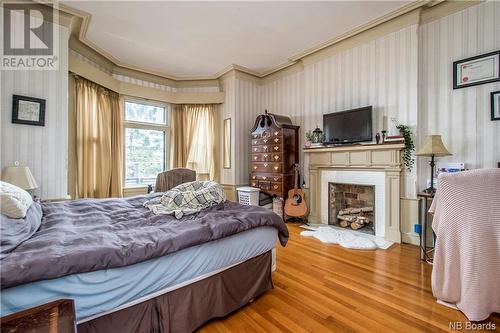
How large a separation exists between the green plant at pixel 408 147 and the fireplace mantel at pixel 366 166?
9cm

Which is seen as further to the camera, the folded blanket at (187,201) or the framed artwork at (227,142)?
the framed artwork at (227,142)

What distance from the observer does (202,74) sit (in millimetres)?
4770

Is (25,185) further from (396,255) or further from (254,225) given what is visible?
(396,255)

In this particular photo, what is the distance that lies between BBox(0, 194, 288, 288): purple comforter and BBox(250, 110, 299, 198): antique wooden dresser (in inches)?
80.6

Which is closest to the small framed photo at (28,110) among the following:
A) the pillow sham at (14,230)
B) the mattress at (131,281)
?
the pillow sham at (14,230)

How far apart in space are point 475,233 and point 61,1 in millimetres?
4483

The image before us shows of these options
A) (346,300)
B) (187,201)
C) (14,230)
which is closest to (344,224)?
(346,300)

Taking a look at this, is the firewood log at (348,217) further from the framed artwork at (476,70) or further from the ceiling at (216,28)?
the ceiling at (216,28)

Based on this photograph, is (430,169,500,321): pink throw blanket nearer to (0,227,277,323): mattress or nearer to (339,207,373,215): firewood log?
(0,227,277,323): mattress

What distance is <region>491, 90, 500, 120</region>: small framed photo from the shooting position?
246cm

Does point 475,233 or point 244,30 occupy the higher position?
point 244,30

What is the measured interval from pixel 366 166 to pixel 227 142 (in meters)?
2.67

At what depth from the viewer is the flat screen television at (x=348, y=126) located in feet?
10.6

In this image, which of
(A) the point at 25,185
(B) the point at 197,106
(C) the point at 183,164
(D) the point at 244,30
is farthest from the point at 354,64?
(A) the point at 25,185
